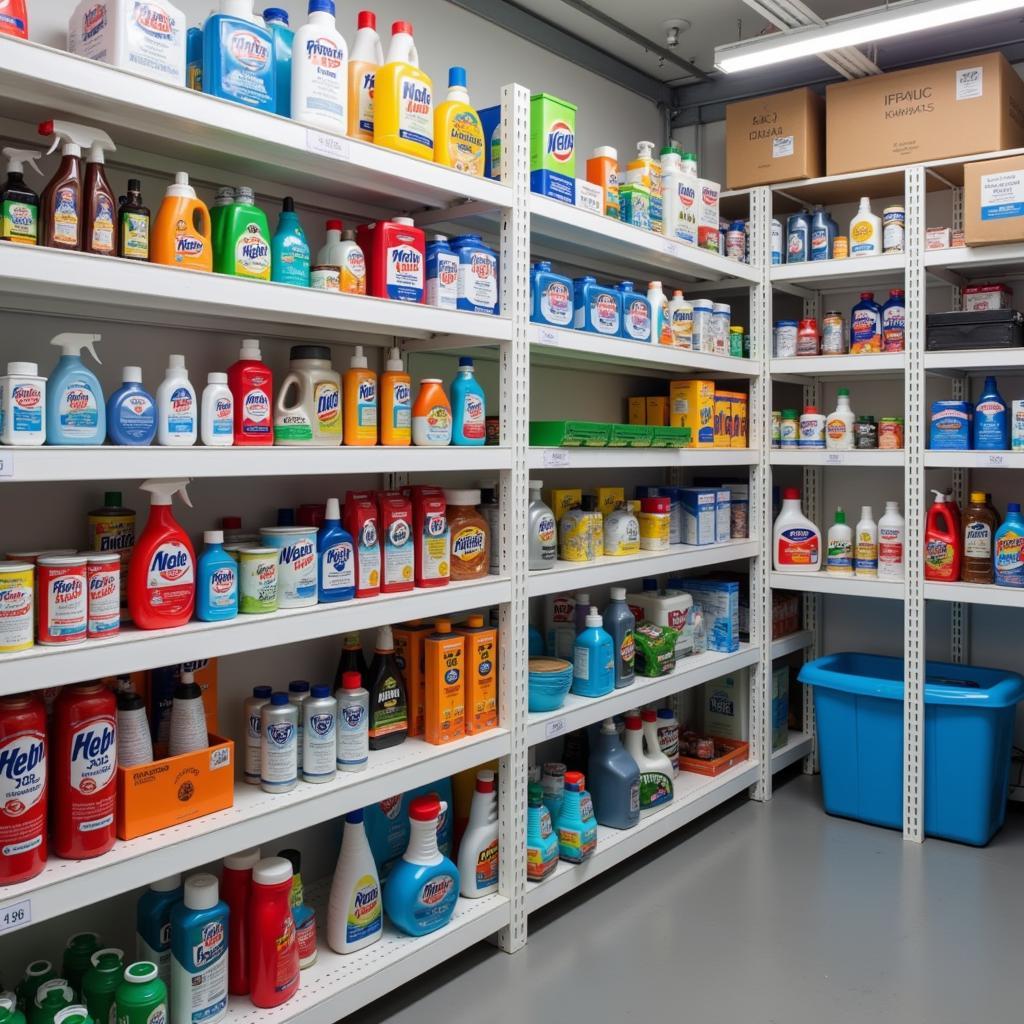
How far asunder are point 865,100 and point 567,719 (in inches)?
106

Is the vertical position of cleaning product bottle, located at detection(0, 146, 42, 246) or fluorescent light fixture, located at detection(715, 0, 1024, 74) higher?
fluorescent light fixture, located at detection(715, 0, 1024, 74)

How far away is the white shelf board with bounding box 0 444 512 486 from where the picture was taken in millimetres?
1697

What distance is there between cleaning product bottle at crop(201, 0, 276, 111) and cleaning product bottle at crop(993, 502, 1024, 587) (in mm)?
2864

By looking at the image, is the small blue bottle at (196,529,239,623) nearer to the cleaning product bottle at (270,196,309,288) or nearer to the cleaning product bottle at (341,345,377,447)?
the cleaning product bottle at (341,345,377,447)

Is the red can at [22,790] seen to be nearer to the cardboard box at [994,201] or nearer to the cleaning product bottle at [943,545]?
the cleaning product bottle at [943,545]

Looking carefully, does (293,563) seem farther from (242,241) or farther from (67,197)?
(67,197)

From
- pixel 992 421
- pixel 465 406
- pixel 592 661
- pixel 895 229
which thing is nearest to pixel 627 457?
pixel 592 661

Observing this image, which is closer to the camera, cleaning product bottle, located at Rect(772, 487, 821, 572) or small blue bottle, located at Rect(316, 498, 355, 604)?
small blue bottle, located at Rect(316, 498, 355, 604)

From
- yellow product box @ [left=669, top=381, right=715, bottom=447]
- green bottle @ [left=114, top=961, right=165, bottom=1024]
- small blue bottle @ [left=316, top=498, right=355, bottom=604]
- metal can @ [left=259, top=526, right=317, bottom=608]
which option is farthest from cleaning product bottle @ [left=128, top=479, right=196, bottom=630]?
yellow product box @ [left=669, top=381, right=715, bottom=447]

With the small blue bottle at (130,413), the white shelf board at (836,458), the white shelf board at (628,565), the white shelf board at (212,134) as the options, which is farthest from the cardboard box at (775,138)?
the small blue bottle at (130,413)

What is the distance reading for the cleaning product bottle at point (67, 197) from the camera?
1.77m

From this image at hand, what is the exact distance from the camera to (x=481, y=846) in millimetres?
2744

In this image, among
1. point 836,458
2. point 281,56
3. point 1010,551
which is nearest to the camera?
point 281,56

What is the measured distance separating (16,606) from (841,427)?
3130mm
